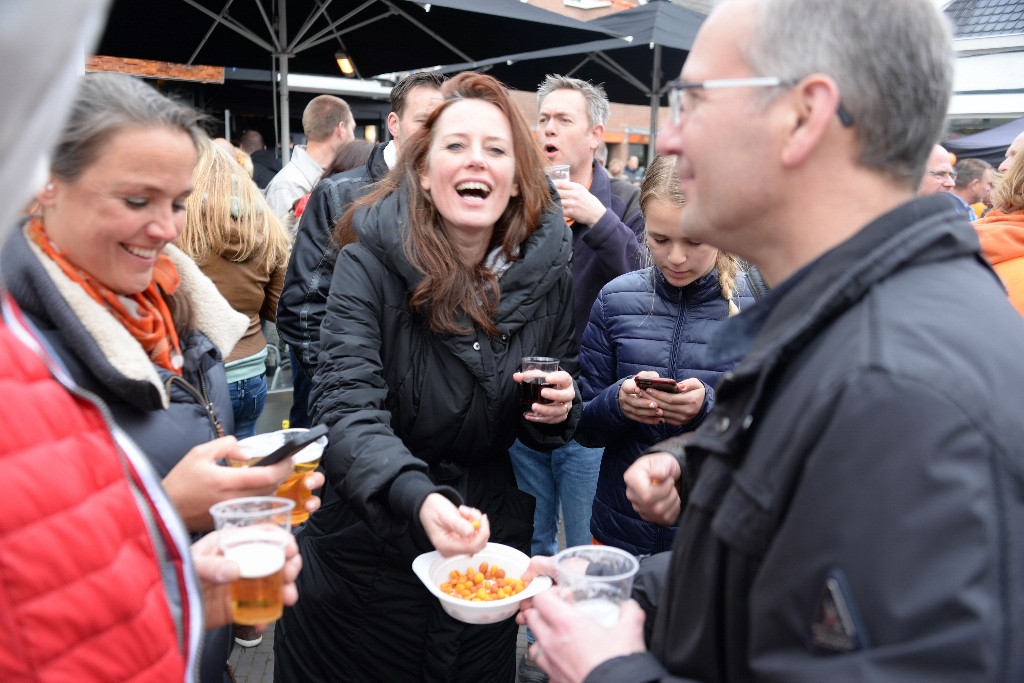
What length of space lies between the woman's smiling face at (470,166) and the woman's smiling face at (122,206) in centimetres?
95

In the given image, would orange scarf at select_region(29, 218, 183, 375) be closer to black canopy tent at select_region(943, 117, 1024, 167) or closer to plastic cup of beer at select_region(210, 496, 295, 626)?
plastic cup of beer at select_region(210, 496, 295, 626)

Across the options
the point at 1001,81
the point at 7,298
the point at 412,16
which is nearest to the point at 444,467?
the point at 7,298

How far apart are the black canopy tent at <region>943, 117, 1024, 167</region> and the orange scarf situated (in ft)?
41.1

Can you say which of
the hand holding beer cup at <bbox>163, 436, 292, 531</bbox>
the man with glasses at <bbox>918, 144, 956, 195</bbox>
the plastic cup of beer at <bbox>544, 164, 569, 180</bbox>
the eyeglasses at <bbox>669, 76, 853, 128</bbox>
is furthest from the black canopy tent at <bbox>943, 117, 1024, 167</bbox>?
the hand holding beer cup at <bbox>163, 436, 292, 531</bbox>

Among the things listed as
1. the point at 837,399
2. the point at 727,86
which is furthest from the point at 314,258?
the point at 837,399

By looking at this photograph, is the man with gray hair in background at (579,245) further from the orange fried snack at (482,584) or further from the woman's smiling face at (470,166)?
the orange fried snack at (482,584)

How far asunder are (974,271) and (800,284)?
251 mm

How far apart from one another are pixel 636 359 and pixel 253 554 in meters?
1.75

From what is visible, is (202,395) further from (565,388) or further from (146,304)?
(565,388)

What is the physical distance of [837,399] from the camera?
3.27 feet

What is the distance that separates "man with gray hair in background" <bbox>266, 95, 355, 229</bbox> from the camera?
609 cm

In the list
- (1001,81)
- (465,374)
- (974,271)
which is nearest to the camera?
(974,271)

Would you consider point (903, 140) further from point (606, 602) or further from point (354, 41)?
point (354, 41)

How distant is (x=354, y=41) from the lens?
912 centimetres
